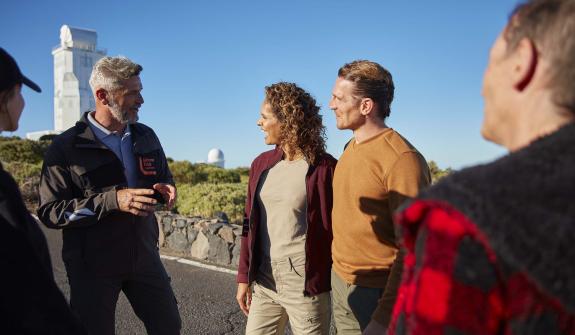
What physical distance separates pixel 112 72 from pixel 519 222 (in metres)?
3.00

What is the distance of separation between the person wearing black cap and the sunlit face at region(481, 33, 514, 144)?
4.55ft

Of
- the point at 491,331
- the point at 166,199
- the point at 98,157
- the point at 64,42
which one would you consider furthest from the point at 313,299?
the point at 64,42

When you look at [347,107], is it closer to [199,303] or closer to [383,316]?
[383,316]

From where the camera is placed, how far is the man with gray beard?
2898 millimetres

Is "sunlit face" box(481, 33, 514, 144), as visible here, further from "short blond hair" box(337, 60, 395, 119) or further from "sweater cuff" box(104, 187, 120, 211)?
"sweater cuff" box(104, 187, 120, 211)

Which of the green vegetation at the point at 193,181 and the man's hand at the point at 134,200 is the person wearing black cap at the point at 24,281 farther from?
the green vegetation at the point at 193,181

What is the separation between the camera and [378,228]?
2.42 metres

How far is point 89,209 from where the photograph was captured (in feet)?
9.41

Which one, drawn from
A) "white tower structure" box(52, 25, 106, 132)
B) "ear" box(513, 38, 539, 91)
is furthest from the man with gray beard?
"white tower structure" box(52, 25, 106, 132)

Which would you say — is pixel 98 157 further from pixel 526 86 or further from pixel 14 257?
pixel 526 86

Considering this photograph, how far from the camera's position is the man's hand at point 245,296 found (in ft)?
10.7

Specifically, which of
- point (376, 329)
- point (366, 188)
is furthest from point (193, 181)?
point (376, 329)

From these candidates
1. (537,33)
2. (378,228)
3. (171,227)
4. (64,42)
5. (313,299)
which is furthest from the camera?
(64,42)

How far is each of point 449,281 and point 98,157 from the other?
2.65 metres
